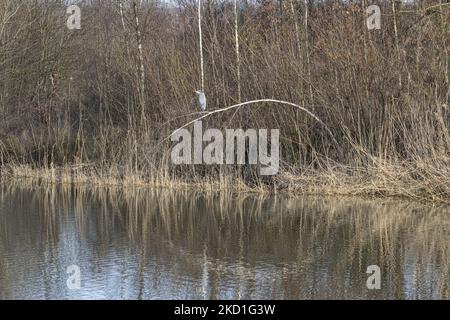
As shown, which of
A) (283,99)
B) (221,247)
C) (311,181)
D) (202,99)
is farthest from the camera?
(283,99)

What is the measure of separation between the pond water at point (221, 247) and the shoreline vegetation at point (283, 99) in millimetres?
840

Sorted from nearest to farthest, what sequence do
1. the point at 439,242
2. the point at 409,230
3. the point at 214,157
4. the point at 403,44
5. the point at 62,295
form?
1. the point at 62,295
2. the point at 439,242
3. the point at 409,230
4. the point at 403,44
5. the point at 214,157

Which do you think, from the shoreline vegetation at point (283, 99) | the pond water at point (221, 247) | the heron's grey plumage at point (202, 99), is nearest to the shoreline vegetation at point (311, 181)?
the shoreline vegetation at point (283, 99)

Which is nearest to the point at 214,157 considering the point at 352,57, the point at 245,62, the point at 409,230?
the point at 245,62

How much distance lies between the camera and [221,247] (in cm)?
887

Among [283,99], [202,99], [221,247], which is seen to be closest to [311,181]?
[283,99]

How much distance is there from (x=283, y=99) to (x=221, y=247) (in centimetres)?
643

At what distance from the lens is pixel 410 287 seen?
21.9ft

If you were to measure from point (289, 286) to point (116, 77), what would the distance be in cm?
1321

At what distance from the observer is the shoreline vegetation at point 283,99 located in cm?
1294

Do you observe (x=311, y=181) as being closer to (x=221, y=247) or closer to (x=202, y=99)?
(x=202, y=99)

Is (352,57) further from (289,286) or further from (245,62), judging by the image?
(289,286)

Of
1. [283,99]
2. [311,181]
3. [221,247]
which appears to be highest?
[283,99]

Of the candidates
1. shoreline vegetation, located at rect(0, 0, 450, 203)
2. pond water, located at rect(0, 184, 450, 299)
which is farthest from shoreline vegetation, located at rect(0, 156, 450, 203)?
pond water, located at rect(0, 184, 450, 299)
